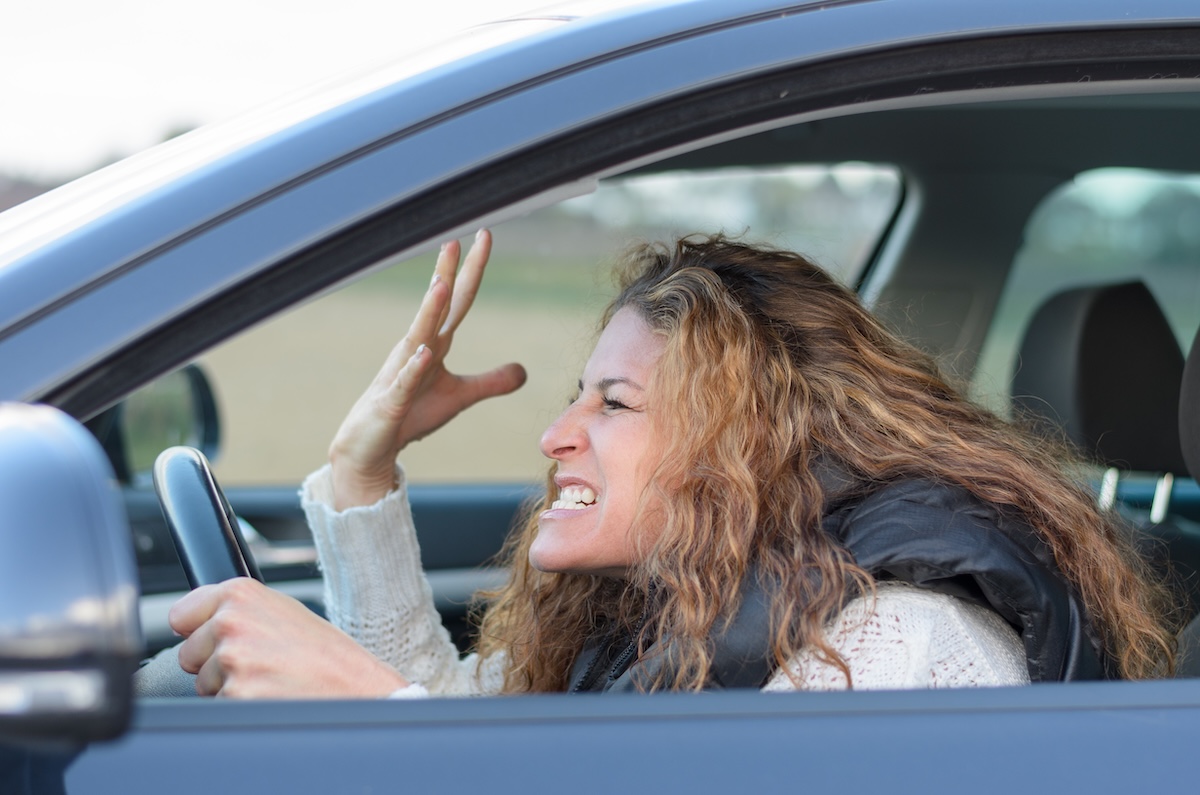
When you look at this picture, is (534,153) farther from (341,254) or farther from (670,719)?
(670,719)

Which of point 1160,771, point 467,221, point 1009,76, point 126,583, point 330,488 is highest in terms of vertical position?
point 1009,76

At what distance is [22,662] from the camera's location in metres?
0.78

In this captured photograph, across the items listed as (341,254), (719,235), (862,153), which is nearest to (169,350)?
(341,254)

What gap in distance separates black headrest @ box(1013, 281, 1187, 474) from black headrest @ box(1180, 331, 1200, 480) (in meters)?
1.04

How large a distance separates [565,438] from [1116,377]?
5.38 ft

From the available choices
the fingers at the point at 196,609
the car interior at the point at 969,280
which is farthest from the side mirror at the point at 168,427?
the fingers at the point at 196,609

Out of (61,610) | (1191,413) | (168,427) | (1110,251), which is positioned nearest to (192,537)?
(61,610)

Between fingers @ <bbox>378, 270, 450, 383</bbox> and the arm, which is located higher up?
fingers @ <bbox>378, 270, 450, 383</bbox>

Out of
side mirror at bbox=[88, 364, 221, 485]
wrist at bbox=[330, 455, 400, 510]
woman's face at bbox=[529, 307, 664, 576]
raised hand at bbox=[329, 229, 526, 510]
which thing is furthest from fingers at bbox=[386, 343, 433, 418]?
side mirror at bbox=[88, 364, 221, 485]

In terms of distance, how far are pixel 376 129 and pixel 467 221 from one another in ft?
0.35

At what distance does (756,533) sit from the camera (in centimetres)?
144

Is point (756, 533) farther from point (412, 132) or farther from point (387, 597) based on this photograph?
point (387, 597)

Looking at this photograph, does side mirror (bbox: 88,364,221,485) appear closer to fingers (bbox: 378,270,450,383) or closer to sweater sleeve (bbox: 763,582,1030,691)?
fingers (bbox: 378,270,450,383)

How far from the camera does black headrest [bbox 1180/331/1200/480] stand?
164 centimetres
